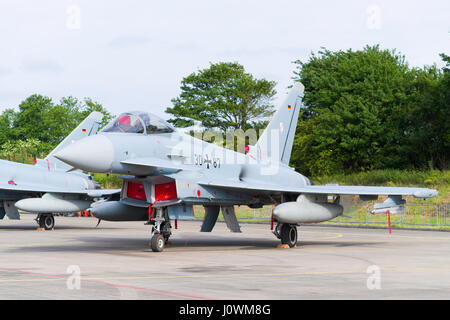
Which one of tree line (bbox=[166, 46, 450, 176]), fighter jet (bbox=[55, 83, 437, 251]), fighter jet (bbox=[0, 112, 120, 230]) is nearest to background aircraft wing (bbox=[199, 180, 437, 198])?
fighter jet (bbox=[55, 83, 437, 251])

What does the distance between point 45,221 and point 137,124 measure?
1341 centimetres

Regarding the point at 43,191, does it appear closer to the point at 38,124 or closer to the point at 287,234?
the point at 287,234

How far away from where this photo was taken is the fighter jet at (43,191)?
80.7 ft

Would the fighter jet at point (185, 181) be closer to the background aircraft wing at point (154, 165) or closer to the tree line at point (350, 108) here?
the background aircraft wing at point (154, 165)

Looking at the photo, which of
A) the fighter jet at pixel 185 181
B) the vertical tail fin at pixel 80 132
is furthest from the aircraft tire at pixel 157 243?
the vertical tail fin at pixel 80 132

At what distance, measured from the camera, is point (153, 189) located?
49.9 feet

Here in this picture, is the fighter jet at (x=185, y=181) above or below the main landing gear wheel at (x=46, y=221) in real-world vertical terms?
above

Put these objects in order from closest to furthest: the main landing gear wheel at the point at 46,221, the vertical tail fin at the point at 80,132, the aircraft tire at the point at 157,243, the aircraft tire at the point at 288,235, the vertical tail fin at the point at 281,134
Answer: the aircraft tire at the point at 157,243 < the aircraft tire at the point at 288,235 < the vertical tail fin at the point at 281,134 < the main landing gear wheel at the point at 46,221 < the vertical tail fin at the point at 80,132

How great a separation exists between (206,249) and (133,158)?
12.6 ft

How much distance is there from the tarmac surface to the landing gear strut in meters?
9.01

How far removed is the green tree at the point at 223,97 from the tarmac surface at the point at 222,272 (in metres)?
49.8

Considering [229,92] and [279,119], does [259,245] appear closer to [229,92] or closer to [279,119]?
[279,119]

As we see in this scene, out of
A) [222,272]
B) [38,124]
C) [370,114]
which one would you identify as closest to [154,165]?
[222,272]
